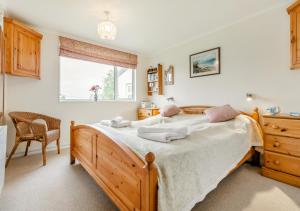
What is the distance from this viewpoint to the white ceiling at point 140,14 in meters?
2.33

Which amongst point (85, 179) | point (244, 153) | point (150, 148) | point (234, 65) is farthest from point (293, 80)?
point (85, 179)

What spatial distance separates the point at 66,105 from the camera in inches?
135

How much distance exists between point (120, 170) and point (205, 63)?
2.91 metres

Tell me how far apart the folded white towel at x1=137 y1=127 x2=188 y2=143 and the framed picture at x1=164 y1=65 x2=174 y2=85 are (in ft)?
8.70

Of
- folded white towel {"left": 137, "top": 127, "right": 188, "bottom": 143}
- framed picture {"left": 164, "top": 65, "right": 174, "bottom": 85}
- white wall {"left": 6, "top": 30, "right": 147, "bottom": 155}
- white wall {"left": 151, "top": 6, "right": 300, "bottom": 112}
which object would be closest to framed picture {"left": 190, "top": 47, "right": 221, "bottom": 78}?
white wall {"left": 151, "top": 6, "right": 300, "bottom": 112}

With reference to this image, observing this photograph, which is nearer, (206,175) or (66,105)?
(206,175)

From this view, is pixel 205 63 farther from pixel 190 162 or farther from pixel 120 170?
pixel 120 170

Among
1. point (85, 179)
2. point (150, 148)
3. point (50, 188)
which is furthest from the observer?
point (85, 179)

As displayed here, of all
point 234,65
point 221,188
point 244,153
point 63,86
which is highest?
point 234,65

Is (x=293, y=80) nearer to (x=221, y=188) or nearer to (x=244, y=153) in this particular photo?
(x=244, y=153)

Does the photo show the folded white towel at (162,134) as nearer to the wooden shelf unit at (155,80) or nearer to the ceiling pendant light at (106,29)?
the ceiling pendant light at (106,29)

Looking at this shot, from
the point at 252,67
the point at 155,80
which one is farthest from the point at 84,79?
the point at 252,67

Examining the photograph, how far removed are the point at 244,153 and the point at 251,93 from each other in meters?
1.16

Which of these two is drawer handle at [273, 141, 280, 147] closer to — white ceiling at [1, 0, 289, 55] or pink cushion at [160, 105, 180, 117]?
pink cushion at [160, 105, 180, 117]
